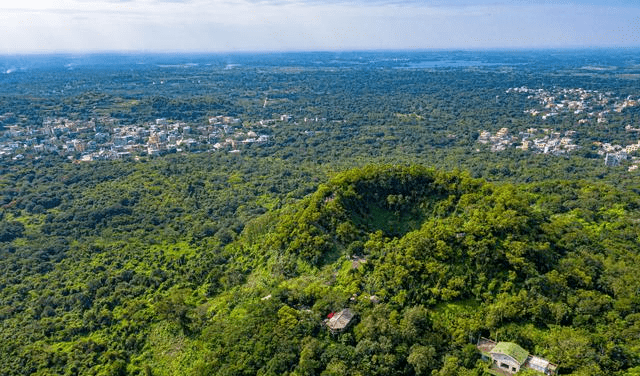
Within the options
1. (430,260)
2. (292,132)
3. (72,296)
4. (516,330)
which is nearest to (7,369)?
(72,296)

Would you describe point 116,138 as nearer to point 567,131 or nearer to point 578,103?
point 567,131

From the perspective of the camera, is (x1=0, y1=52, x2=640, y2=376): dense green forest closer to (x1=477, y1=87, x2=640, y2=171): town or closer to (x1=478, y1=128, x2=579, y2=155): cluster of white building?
(x1=478, y1=128, x2=579, y2=155): cluster of white building

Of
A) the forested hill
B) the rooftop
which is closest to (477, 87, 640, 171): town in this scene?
the forested hill

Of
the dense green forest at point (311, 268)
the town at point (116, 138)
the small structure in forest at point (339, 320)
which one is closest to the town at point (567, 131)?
the dense green forest at point (311, 268)

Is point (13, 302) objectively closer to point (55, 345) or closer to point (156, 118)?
point (55, 345)

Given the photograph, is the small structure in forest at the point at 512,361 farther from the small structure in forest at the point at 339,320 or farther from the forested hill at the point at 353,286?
the small structure in forest at the point at 339,320
